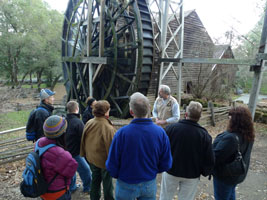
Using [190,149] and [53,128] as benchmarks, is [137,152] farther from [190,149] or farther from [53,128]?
[53,128]

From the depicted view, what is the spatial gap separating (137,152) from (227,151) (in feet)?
3.14

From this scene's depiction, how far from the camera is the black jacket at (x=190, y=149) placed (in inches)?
81.4

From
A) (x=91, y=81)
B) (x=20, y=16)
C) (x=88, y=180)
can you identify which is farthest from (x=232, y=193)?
(x=20, y=16)

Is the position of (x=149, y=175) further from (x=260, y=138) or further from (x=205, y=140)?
(x=260, y=138)

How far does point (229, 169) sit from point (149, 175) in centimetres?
85

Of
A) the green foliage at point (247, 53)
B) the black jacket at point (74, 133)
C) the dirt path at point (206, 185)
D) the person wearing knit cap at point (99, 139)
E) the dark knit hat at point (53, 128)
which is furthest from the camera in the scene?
the green foliage at point (247, 53)

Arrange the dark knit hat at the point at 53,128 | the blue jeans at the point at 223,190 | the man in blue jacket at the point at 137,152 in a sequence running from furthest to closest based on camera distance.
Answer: the blue jeans at the point at 223,190, the dark knit hat at the point at 53,128, the man in blue jacket at the point at 137,152

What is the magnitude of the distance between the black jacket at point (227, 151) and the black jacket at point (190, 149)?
0.10 metres

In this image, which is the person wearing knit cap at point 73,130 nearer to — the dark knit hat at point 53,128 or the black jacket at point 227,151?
the dark knit hat at point 53,128

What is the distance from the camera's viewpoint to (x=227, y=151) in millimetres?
2041

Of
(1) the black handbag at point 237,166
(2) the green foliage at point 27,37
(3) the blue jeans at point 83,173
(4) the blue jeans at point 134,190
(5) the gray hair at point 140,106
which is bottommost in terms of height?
(3) the blue jeans at point 83,173

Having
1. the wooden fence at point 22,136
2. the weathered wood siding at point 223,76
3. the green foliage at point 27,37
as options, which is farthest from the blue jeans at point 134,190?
the green foliage at point 27,37

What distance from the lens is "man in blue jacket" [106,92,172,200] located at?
182cm

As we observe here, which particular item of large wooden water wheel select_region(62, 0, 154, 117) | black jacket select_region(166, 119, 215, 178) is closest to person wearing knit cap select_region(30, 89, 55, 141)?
black jacket select_region(166, 119, 215, 178)
